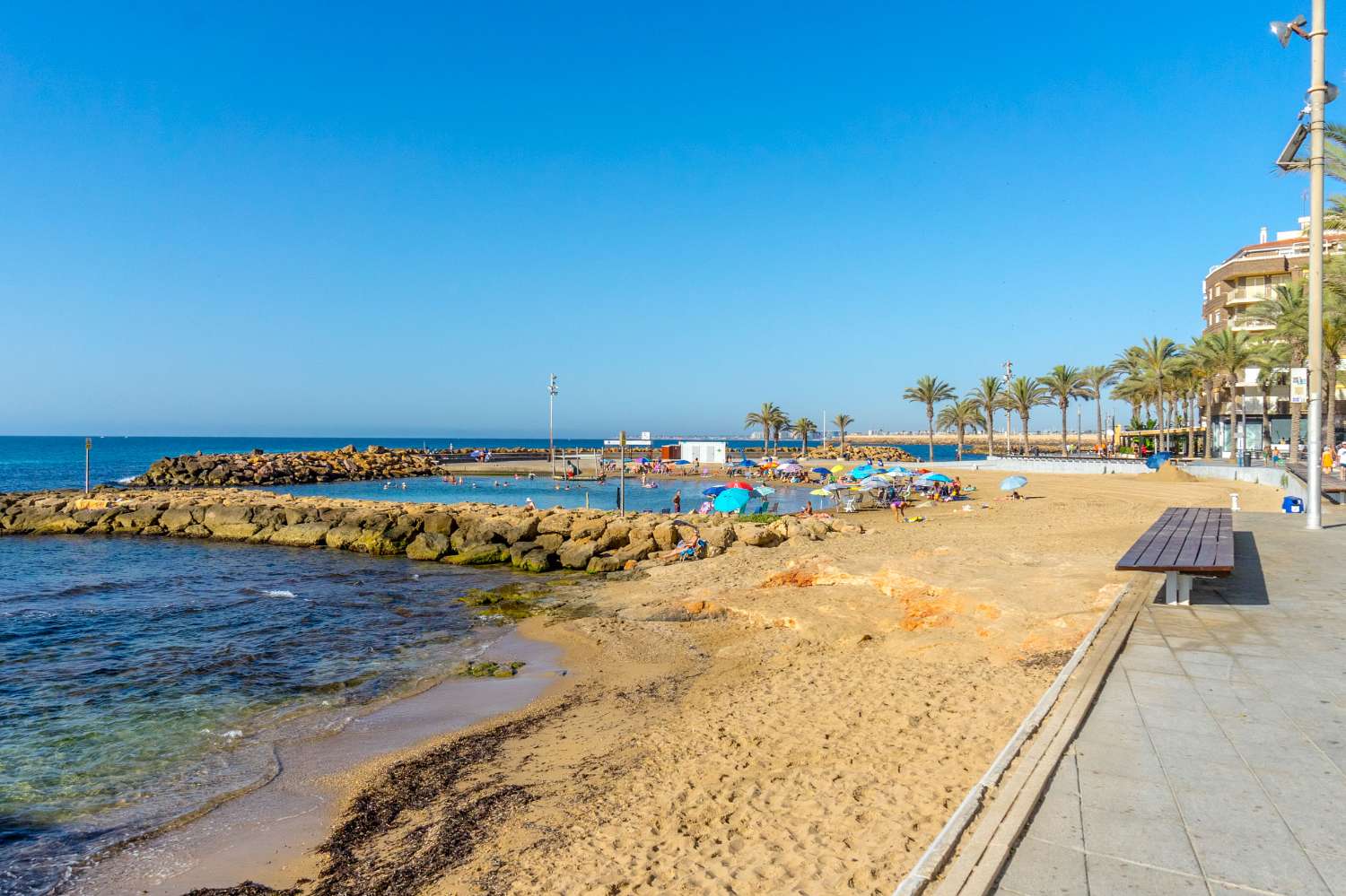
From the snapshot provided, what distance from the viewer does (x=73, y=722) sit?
10.5 m

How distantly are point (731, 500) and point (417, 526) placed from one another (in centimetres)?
1239

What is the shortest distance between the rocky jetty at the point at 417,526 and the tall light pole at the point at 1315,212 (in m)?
11.6

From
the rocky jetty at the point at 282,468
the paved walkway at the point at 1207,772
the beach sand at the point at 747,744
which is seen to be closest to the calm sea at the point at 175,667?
the beach sand at the point at 747,744

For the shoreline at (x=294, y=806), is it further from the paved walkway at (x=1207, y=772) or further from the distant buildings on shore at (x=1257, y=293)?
the distant buildings on shore at (x=1257, y=293)

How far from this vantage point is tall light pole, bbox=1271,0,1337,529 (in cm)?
1319

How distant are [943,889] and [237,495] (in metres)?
45.1

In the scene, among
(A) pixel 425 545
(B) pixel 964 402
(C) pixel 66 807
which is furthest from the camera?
(B) pixel 964 402

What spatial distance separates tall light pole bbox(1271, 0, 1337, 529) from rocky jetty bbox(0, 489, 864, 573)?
11.6 m

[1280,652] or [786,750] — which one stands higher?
[1280,652]

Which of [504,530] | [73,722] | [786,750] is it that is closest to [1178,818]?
[786,750]

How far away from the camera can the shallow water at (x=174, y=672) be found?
316 inches

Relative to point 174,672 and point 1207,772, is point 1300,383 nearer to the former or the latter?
point 1207,772

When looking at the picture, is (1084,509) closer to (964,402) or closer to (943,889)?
(943,889)

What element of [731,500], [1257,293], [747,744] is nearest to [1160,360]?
[1257,293]
